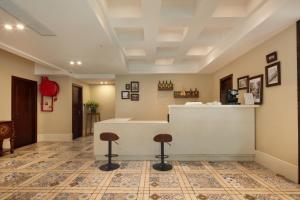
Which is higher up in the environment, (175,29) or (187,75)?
(175,29)

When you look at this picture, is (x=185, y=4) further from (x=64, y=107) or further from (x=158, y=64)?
(x=64, y=107)

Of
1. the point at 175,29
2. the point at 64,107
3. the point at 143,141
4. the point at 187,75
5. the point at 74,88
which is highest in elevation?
the point at 175,29

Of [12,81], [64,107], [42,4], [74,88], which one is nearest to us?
[42,4]

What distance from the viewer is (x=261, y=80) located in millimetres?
3854

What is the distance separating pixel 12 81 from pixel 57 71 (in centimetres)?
133

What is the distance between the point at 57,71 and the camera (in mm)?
6352

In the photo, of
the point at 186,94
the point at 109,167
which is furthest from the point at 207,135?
the point at 186,94

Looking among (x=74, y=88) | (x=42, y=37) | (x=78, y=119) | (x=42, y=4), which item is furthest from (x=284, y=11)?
(x=78, y=119)

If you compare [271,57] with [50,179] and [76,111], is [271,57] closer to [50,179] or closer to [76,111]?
[50,179]

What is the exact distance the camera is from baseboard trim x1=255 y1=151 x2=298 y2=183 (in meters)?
3.04

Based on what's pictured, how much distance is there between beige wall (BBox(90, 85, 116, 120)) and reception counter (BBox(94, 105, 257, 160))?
4524 mm

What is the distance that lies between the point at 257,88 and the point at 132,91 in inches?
166

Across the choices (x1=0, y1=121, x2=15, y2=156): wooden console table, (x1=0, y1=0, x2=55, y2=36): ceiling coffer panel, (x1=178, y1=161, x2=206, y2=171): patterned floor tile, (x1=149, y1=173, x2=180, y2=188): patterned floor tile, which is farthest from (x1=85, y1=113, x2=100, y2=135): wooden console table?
(x1=149, y1=173, x2=180, y2=188): patterned floor tile

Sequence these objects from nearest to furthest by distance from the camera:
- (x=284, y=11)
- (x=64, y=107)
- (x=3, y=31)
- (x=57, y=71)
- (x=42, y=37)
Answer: (x=284, y=11)
(x=3, y=31)
(x=42, y=37)
(x=57, y=71)
(x=64, y=107)
